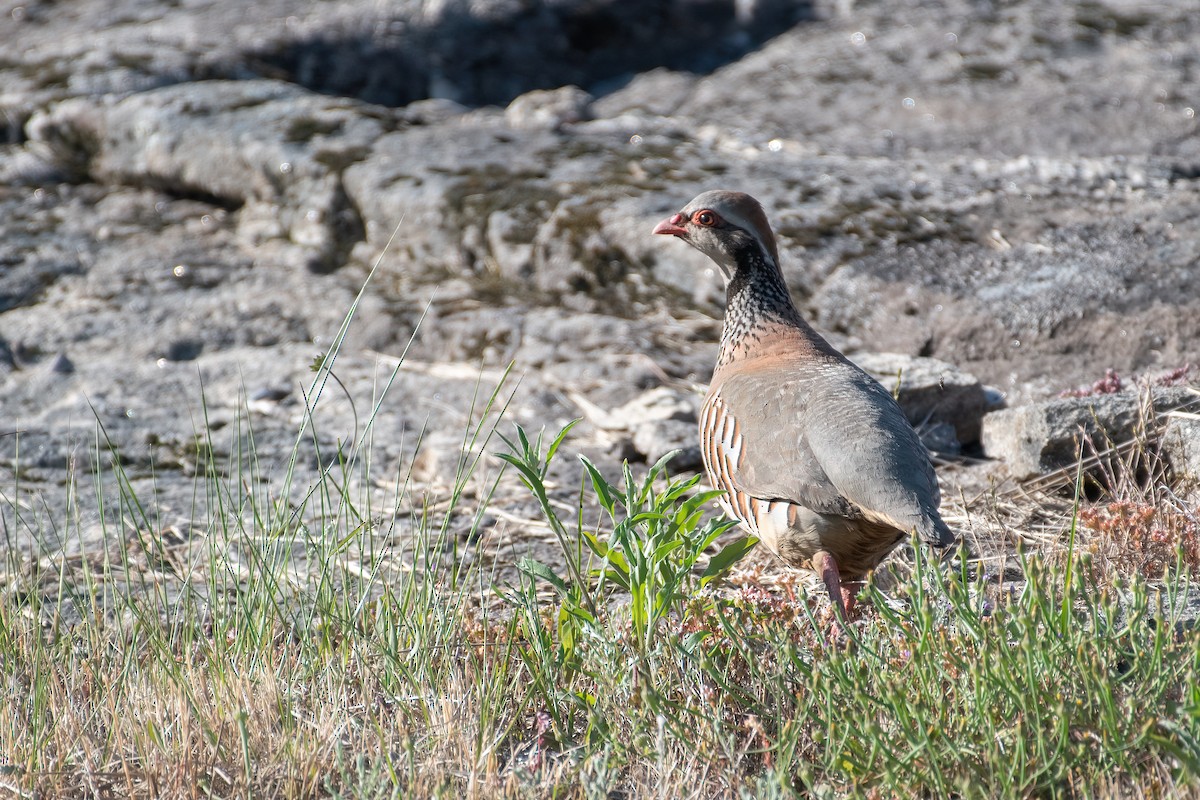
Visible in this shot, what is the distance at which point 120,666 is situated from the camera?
2766mm

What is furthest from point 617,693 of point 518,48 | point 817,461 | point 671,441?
point 518,48

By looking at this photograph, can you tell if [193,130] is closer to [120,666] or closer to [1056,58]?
[120,666]

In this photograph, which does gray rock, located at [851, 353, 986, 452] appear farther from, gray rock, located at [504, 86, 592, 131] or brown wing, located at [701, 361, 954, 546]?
gray rock, located at [504, 86, 592, 131]

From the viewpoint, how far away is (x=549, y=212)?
219 inches

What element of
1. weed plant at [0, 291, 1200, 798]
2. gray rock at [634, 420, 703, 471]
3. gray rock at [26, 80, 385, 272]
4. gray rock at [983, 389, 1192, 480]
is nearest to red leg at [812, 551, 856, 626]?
weed plant at [0, 291, 1200, 798]

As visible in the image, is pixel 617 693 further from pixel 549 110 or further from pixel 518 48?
pixel 518 48

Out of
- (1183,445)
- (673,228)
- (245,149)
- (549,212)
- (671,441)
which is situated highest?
(673,228)

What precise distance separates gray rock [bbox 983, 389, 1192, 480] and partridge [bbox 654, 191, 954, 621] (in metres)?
0.72

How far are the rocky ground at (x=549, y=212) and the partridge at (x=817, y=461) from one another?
0.76 meters

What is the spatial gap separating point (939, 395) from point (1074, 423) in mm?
647

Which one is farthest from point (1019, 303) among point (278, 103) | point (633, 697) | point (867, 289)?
point (278, 103)

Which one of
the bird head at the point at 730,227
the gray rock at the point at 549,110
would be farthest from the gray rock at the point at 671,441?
the gray rock at the point at 549,110

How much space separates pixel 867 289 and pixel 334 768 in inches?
132

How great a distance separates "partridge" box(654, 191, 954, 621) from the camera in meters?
2.83
